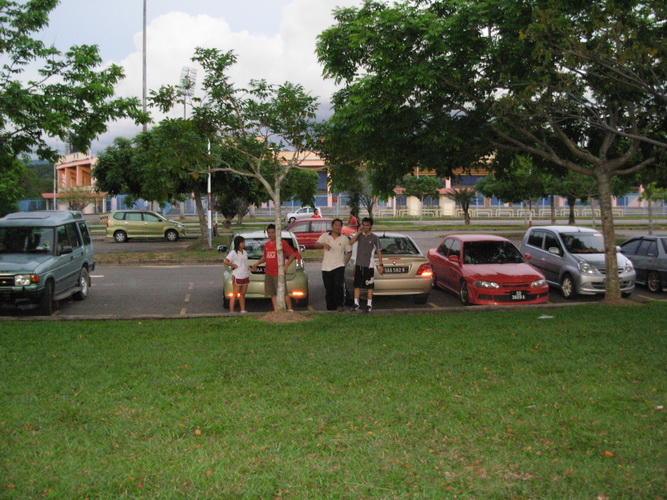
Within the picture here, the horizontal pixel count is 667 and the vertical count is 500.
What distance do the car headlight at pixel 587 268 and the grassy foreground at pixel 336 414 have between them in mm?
4147

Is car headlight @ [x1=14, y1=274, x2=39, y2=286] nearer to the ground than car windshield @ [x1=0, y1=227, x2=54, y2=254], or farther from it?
nearer to the ground

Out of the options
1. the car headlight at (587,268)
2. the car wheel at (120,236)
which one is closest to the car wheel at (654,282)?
the car headlight at (587,268)

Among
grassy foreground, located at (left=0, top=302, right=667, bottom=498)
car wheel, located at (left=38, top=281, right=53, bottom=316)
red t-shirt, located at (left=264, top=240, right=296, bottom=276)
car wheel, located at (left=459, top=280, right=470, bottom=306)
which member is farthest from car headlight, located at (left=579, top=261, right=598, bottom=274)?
car wheel, located at (left=38, top=281, right=53, bottom=316)

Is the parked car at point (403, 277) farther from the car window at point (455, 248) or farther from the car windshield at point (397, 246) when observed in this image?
the car window at point (455, 248)

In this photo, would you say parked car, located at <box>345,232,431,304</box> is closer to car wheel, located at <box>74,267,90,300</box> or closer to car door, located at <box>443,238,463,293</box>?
car door, located at <box>443,238,463,293</box>

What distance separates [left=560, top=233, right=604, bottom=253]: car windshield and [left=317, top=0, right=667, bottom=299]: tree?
1.87 m

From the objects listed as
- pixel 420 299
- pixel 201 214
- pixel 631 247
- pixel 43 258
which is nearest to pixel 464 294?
pixel 420 299

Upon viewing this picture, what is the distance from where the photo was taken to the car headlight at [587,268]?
43.0 feet

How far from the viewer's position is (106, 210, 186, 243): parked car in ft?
107

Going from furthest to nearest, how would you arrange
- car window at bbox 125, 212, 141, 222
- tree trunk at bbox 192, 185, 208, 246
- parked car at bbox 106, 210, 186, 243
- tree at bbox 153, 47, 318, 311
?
car window at bbox 125, 212, 141, 222 → parked car at bbox 106, 210, 186, 243 → tree trunk at bbox 192, 185, 208, 246 → tree at bbox 153, 47, 318, 311

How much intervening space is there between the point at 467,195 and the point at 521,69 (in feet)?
101

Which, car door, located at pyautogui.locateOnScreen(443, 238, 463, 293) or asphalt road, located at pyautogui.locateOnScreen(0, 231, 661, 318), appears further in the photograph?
car door, located at pyautogui.locateOnScreen(443, 238, 463, 293)

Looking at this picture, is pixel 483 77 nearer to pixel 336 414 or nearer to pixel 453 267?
pixel 453 267

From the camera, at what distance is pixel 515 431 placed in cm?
497
